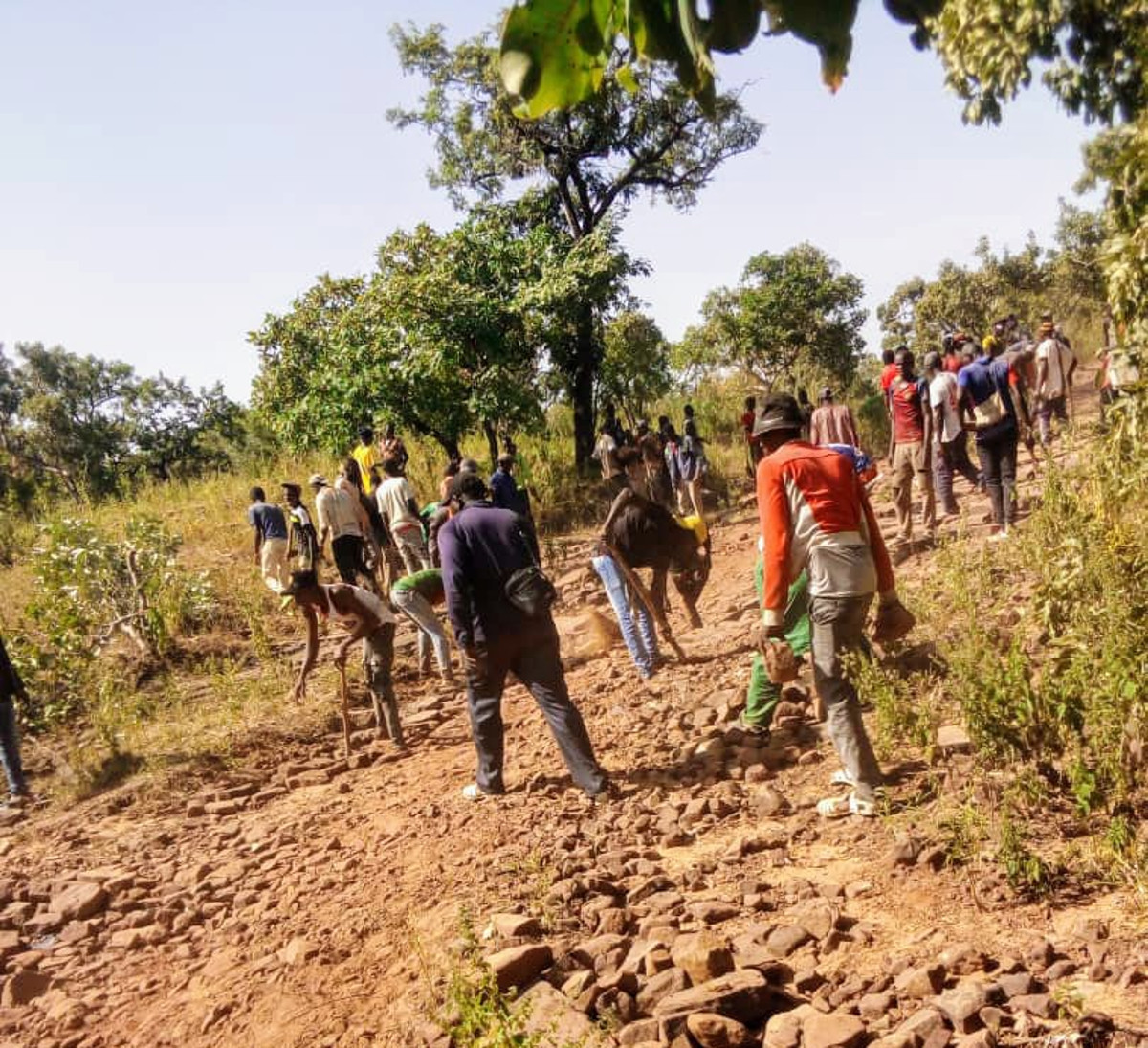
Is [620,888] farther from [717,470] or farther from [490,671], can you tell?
[717,470]

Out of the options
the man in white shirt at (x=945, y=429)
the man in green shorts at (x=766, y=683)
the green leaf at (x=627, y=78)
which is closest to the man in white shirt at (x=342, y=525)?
the man in green shorts at (x=766, y=683)

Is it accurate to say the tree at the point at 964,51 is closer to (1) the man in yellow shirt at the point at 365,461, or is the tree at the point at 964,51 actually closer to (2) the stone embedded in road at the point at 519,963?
(2) the stone embedded in road at the point at 519,963

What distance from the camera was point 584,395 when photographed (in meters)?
15.7

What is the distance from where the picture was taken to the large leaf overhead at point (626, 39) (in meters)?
1.11

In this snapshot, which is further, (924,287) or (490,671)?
(924,287)

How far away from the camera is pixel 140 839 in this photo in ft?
17.4

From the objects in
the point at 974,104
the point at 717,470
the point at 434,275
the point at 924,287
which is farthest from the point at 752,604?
the point at 924,287

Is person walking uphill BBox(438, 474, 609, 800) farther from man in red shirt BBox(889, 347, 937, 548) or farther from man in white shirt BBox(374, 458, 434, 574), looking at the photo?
man in red shirt BBox(889, 347, 937, 548)

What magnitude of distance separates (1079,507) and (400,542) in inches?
229

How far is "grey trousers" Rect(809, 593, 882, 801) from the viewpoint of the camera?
12.3 ft

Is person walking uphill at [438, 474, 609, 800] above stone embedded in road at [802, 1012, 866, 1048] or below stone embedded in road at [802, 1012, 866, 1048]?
above

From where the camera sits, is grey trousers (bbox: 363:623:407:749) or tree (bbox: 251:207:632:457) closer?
grey trousers (bbox: 363:623:407:749)

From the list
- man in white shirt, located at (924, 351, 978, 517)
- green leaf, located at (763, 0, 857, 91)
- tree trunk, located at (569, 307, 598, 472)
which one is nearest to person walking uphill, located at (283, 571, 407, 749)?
man in white shirt, located at (924, 351, 978, 517)

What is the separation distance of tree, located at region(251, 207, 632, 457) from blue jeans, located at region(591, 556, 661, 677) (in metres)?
6.45
